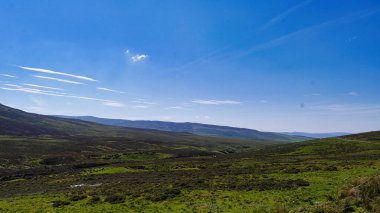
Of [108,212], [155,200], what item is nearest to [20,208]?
[108,212]

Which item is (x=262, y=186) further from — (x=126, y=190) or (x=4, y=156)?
(x=4, y=156)

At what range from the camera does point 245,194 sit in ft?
107

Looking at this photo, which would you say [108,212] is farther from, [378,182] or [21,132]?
[21,132]

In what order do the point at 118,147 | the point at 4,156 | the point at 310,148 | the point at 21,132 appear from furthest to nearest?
the point at 21,132
the point at 118,147
the point at 310,148
the point at 4,156

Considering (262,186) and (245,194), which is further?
(262,186)

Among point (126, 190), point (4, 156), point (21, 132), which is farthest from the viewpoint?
point (21, 132)

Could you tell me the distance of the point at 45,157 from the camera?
93312 mm

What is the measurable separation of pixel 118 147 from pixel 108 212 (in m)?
111

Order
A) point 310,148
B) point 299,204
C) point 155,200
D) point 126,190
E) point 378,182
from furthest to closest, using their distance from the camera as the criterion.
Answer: point 310,148 < point 126,190 < point 155,200 < point 299,204 < point 378,182

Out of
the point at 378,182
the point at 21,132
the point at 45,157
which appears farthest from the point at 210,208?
the point at 21,132

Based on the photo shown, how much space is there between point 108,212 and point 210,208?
31.7 feet

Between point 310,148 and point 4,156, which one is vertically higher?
point 310,148

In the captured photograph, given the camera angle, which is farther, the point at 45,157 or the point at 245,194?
the point at 45,157

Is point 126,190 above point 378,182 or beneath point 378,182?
beneath
